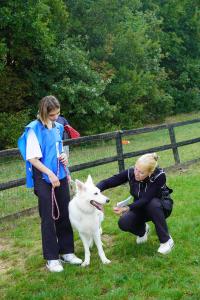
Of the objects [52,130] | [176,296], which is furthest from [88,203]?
[176,296]

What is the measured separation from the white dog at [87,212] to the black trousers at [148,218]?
349 mm

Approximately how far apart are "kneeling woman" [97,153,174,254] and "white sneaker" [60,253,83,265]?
658mm

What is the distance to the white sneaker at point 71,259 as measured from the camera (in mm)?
5332

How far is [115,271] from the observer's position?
16.4ft

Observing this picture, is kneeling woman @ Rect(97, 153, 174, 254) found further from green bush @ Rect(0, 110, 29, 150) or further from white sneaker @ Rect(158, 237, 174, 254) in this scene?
green bush @ Rect(0, 110, 29, 150)

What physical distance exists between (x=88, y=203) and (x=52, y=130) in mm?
903

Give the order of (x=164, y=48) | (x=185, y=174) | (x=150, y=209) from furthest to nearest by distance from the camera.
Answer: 1. (x=164, y=48)
2. (x=185, y=174)
3. (x=150, y=209)

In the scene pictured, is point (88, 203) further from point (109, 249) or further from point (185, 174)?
point (185, 174)

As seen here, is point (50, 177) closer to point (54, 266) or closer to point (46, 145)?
point (46, 145)

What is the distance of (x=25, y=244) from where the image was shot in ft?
Result: 20.5

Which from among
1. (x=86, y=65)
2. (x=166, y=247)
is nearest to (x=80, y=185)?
(x=166, y=247)

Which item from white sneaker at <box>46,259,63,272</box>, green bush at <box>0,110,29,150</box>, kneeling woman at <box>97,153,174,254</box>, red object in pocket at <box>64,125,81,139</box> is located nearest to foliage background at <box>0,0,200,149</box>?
green bush at <box>0,110,29,150</box>

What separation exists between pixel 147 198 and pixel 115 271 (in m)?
0.90

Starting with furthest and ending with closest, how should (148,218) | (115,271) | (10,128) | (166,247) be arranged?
1. (10,128)
2. (148,218)
3. (166,247)
4. (115,271)
